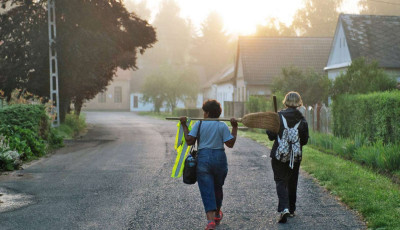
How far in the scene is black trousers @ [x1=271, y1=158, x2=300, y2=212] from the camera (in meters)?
6.89

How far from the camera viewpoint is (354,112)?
14703mm

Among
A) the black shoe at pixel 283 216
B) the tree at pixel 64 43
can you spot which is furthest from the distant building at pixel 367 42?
the black shoe at pixel 283 216

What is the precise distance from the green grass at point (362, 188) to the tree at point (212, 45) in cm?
8401

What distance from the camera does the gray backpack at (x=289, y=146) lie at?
6.92 metres

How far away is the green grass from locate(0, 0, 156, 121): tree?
11.8 m

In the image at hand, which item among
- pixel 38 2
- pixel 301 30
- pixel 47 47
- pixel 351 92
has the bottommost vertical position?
pixel 351 92

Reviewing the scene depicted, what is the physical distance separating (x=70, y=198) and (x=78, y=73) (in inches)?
581

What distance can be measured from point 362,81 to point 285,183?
11.4 m

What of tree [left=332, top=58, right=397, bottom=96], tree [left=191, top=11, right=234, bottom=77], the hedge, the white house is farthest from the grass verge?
tree [left=191, top=11, right=234, bottom=77]

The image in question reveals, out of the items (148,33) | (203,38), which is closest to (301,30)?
(203,38)

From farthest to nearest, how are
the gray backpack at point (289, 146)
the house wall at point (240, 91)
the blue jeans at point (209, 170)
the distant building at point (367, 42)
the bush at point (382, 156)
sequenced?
the house wall at point (240, 91) → the distant building at point (367, 42) → the bush at point (382, 156) → the gray backpack at point (289, 146) → the blue jeans at point (209, 170)

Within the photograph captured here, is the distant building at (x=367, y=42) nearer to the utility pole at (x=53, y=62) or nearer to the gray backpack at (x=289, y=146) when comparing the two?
the utility pole at (x=53, y=62)

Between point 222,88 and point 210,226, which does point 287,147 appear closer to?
point 210,226

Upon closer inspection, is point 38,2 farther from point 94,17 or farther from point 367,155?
point 367,155
